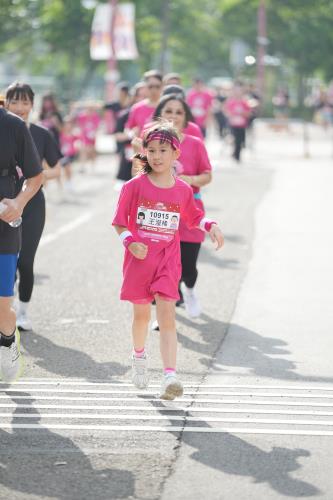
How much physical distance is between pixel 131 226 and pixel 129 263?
20cm

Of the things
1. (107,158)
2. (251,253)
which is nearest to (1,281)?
(251,253)

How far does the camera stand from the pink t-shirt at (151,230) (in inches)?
262

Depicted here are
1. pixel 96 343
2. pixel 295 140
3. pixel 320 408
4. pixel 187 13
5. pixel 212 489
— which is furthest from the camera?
pixel 187 13

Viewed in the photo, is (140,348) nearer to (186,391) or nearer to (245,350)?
(186,391)

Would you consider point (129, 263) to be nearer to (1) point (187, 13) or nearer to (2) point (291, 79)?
(1) point (187, 13)

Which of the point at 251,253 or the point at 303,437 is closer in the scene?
the point at 303,437

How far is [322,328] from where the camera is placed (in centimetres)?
902

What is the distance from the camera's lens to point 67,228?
15.4m

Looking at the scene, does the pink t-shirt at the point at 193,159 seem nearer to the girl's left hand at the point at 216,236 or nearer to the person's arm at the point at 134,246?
the girl's left hand at the point at 216,236

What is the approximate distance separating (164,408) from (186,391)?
430 millimetres

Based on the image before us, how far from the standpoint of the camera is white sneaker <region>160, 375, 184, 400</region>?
643cm

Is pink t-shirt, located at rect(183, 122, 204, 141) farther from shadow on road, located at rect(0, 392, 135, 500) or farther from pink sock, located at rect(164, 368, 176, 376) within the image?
shadow on road, located at rect(0, 392, 135, 500)

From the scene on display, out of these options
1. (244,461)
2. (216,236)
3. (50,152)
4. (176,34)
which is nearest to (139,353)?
(216,236)

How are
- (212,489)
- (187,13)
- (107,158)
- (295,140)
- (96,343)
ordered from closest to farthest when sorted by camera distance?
(212,489) → (96,343) → (107,158) → (295,140) → (187,13)
